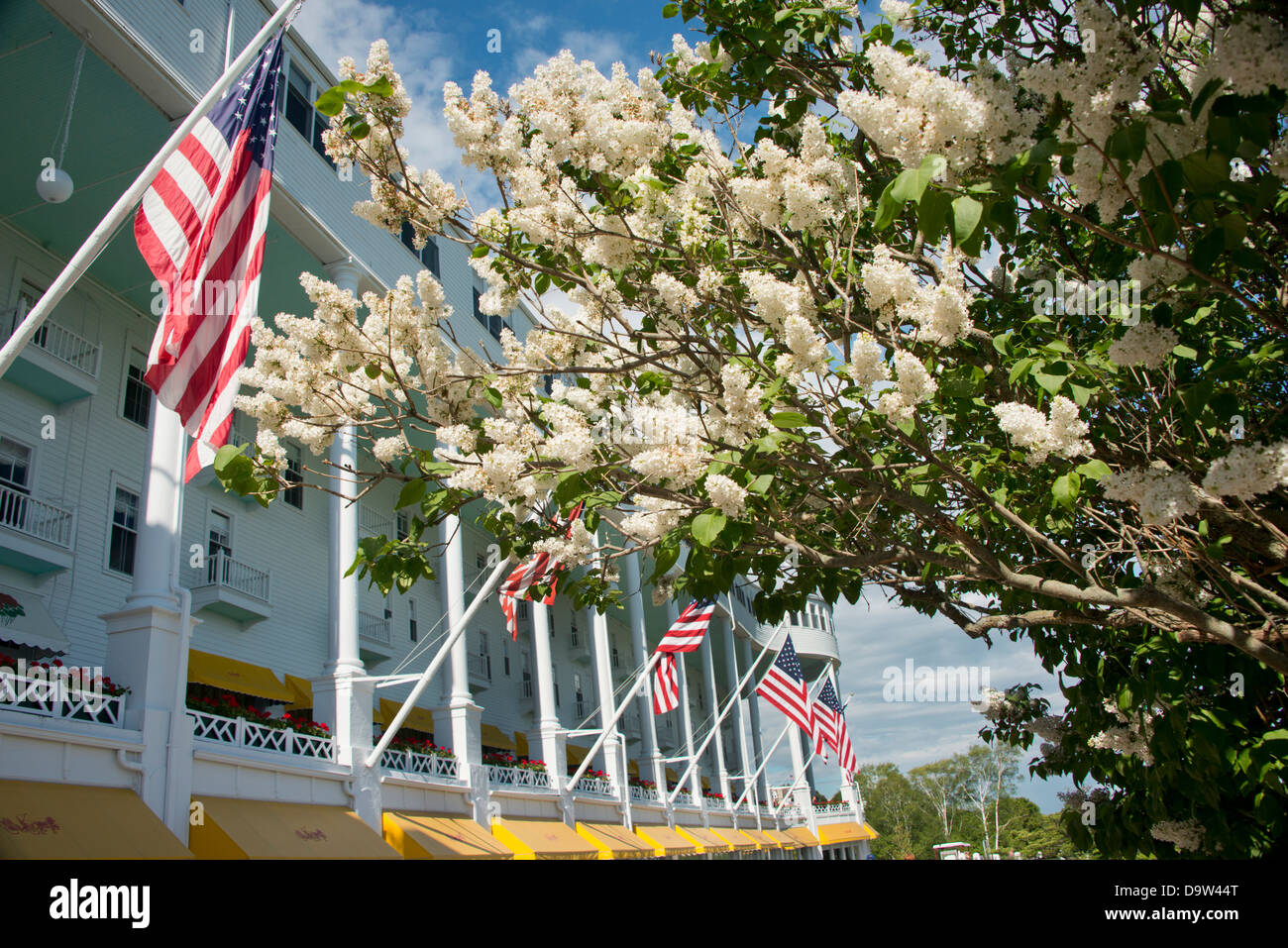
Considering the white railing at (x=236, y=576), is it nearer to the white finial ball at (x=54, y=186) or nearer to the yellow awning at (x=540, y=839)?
the yellow awning at (x=540, y=839)

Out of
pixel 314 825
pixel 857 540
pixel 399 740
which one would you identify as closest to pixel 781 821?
pixel 399 740

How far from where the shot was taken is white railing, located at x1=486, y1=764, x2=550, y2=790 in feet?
68.2

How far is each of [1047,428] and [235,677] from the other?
1764 centimetres

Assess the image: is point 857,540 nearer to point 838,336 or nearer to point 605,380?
point 838,336

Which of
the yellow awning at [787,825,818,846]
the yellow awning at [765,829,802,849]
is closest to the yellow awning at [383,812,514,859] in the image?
the yellow awning at [765,829,802,849]

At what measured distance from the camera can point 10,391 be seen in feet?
51.0

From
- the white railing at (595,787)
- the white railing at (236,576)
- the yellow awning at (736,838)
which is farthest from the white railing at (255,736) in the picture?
the yellow awning at (736,838)

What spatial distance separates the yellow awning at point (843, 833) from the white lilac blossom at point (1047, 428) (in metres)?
46.9

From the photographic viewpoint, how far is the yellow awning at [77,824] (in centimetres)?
877

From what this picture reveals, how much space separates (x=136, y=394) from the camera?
59.7 ft

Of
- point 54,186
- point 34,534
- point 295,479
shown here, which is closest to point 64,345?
point 34,534

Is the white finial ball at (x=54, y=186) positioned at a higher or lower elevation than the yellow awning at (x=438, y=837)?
higher

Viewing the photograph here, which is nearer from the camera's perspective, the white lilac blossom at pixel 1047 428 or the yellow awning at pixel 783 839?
the white lilac blossom at pixel 1047 428
